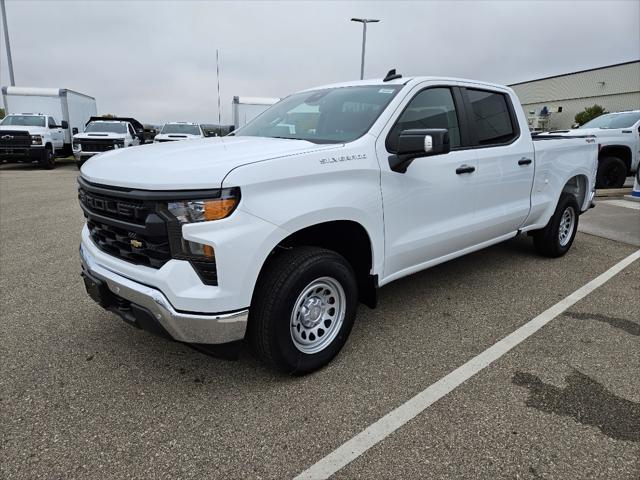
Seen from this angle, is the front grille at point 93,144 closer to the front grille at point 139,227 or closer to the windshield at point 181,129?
the windshield at point 181,129

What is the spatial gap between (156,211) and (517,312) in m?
3.05

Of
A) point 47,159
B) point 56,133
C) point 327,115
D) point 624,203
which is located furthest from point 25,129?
point 624,203

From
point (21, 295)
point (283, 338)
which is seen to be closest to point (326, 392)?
point (283, 338)

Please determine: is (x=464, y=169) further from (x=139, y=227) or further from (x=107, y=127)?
(x=107, y=127)

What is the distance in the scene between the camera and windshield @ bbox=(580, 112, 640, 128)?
36.8ft

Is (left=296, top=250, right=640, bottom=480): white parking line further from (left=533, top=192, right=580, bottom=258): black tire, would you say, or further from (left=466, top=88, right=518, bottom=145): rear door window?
(left=466, top=88, right=518, bottom=145): rear door window

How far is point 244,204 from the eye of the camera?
7.63ft

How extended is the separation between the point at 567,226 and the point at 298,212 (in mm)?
4298

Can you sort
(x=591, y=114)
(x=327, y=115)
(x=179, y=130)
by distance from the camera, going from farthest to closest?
(x=591, y=114), (x=179, y=130), (x=327, y=115)

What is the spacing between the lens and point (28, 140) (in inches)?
611

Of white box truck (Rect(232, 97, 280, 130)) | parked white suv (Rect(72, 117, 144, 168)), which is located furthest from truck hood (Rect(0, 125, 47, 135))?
white box truck (Rect(232, 97, 280, 130))

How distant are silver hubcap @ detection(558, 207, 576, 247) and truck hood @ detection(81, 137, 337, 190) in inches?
149

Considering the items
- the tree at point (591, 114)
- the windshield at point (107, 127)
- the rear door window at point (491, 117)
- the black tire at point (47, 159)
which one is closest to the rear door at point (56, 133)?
the black tire at point (47, 159)

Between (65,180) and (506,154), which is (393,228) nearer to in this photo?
(506,154)
